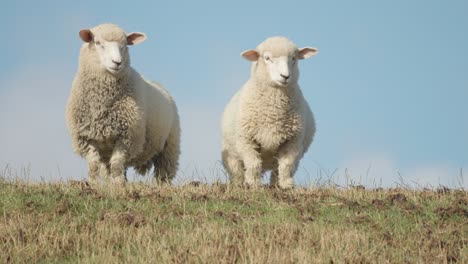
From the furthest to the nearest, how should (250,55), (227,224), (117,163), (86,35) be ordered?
1. (86,35)
2. (117,163)
3. (250,55)
4. (227,224)

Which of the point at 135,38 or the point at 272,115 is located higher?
the point at 135,38

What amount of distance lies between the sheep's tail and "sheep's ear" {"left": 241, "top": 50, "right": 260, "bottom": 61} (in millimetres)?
3172

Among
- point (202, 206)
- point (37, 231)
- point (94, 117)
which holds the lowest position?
point (37, 231)

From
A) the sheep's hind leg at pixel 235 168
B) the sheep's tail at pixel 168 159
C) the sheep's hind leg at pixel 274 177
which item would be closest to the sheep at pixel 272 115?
the sheep's hind leg at pixel 274 177

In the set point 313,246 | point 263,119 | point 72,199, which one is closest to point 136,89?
point 263,119

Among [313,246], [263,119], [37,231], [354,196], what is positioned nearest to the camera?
[313,246]

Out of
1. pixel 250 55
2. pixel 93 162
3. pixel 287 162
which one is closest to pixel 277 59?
pixel 250 55

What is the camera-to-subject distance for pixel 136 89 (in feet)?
44.0

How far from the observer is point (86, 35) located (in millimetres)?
13234

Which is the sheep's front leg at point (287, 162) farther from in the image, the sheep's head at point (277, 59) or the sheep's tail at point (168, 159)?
the sheep's tail at point (168, 159)

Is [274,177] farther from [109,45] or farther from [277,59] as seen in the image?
[109,45]

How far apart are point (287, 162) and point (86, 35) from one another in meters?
4.07

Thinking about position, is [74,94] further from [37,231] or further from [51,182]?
[37,231]

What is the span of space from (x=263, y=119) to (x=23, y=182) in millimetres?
3779
